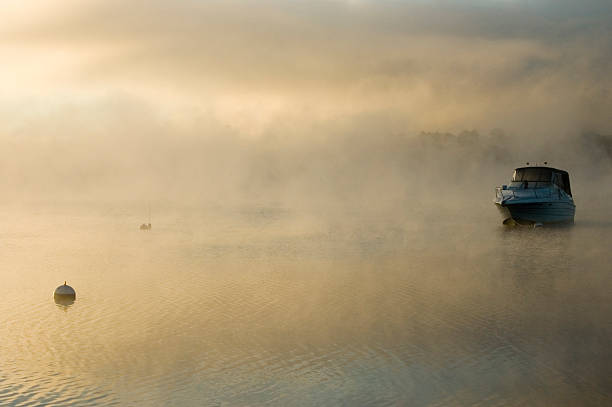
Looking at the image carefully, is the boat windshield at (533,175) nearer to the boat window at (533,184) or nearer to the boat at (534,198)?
the boat at (534,198)

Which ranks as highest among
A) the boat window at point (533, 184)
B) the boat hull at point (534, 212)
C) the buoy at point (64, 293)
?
the boat window at point (533, 184)

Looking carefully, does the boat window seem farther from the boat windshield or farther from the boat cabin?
the boat windshield

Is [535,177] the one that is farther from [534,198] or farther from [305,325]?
[305,325]

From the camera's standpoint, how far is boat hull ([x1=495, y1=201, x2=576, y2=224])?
78250mm

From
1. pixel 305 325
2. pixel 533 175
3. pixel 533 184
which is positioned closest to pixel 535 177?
pixel 533 175

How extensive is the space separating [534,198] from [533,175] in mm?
4185

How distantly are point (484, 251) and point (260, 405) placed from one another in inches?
1873

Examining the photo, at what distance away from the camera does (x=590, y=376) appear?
22.8 metres

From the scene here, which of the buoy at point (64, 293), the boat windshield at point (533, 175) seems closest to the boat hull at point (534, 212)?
the boat windshield at point (533, 175)

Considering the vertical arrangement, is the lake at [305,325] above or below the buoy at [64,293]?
below

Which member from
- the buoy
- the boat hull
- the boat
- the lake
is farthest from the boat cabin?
the buoy

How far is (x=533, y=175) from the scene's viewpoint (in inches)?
3221

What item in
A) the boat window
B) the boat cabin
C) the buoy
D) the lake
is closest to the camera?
the lake

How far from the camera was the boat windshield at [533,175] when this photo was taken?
8119 centimetres
